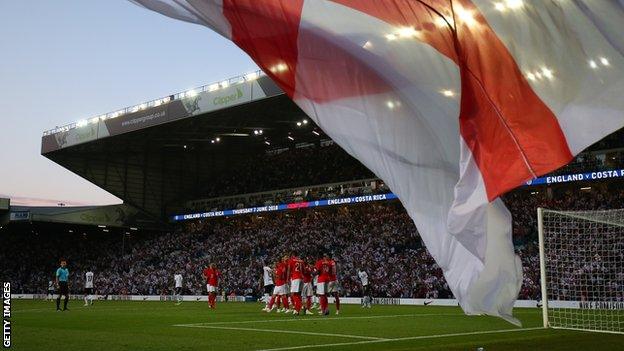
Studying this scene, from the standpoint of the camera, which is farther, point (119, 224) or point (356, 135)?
point (119, 224)

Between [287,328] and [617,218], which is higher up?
[617,218]

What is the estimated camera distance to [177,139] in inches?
1885

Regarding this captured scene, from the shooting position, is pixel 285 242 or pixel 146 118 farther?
pixel 285 242

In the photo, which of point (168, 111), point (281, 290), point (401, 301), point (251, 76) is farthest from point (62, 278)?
point (168, 111)

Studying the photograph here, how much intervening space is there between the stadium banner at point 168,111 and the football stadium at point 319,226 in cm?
12

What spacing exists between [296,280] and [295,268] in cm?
41

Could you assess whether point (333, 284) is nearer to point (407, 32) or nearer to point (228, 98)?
point (407, 32)

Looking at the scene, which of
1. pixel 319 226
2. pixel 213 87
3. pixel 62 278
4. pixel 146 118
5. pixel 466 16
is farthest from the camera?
pixel 319 226

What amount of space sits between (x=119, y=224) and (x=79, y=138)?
9.39m

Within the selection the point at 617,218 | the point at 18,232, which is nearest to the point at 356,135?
the point at 617,218

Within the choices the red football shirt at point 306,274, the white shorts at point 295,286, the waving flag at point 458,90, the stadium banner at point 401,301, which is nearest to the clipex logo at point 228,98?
the stadium banner at point 401,301

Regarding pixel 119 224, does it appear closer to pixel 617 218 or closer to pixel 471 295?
pixel 617 218

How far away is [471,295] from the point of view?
16.9ft

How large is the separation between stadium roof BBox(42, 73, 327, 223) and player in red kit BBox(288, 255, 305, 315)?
15.2 meters
